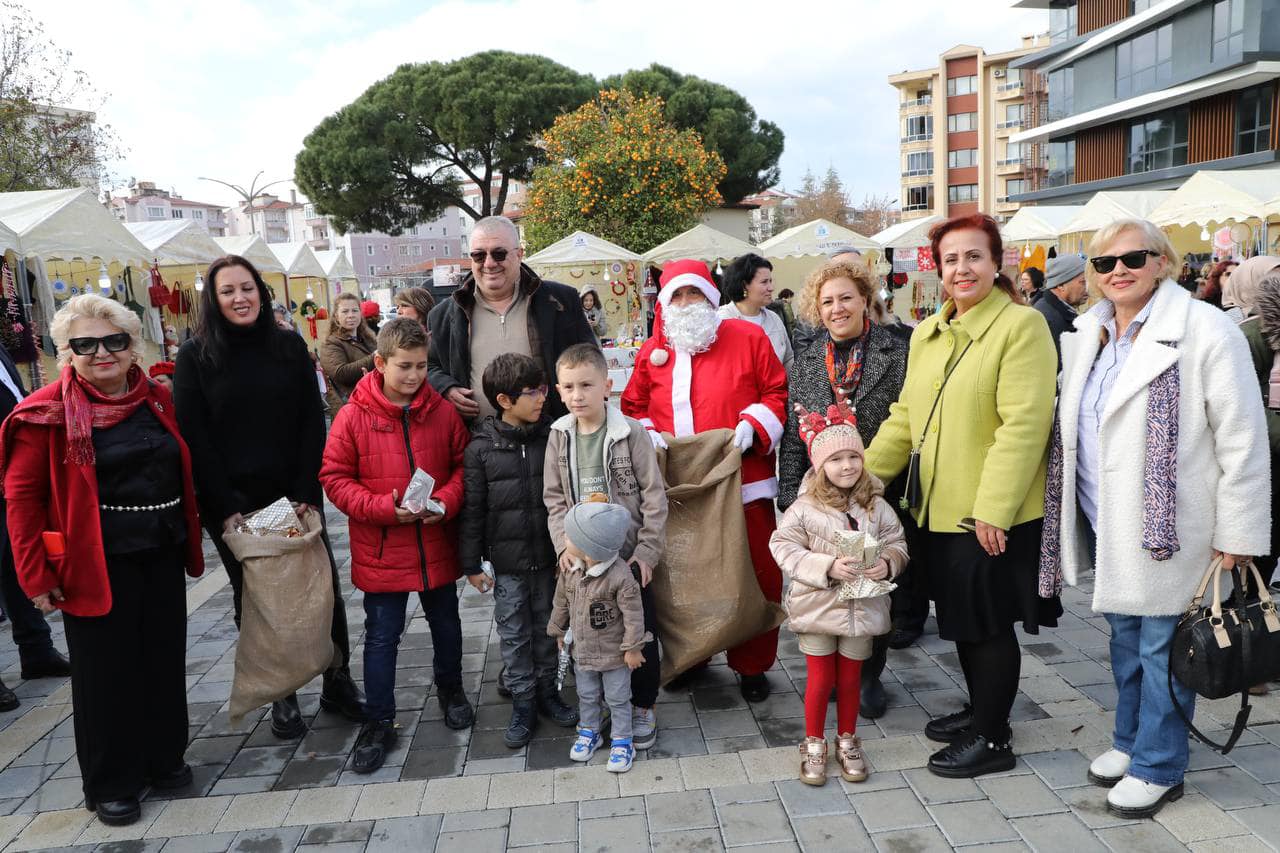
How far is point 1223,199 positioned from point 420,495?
1246 centimetres

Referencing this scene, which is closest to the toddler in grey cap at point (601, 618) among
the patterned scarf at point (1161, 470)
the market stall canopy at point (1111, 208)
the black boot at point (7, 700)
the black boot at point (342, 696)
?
the black boot at point (342, 696)

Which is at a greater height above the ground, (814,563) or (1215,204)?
(1215,204)

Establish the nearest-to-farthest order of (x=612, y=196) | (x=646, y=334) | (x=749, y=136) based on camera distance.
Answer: (x=646, y=334)
(x=612, y=196)
(x=749, y=136)

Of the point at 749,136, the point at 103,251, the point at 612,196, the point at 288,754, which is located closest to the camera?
the point at 288,754

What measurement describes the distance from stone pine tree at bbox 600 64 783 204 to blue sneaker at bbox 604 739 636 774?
102 feet

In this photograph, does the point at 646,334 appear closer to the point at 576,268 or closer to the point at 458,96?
the point at 576,268

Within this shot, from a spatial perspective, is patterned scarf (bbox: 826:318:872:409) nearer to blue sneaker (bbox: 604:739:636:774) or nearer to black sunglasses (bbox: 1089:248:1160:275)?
black sunglasses (bbox: 1089:248:1160:275)

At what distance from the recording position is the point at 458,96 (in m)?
30.3

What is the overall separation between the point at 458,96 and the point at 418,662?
29.3 m

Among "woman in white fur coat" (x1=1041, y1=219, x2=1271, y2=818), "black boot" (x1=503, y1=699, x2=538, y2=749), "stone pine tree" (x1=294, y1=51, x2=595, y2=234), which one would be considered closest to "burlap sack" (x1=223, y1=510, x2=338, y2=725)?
"black boot" (x1=503, y1=699, x2=538, y2=749)

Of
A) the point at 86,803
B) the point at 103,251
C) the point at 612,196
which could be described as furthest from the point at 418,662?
the point at 612,196

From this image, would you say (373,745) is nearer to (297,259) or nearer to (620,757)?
(620,757)

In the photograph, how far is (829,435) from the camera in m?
3.02

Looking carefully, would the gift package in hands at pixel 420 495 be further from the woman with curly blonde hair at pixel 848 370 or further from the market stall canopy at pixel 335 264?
the market stall canopy at pixel 335 264
